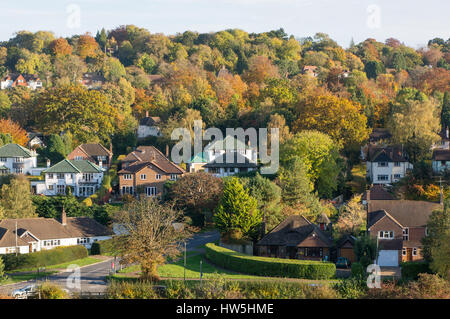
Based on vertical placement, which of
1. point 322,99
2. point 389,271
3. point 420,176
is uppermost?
point 322,99

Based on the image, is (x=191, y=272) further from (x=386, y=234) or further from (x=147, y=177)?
(x=147, y=177)

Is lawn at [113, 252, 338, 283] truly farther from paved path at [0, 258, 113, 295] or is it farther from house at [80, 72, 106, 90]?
house at [80, 72, 106, 90]

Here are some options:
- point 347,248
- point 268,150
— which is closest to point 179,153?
point 268,150

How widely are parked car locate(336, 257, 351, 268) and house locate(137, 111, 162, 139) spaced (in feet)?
145

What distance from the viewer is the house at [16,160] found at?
84.3 metres

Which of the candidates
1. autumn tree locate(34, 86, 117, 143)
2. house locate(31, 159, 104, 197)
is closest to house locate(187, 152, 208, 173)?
house locate(31, 159, 104, 197)

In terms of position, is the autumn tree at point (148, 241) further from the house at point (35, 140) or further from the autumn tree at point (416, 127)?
the house at point (35, 140)

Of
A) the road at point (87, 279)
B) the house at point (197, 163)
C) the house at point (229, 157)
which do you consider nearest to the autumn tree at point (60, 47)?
the house at point (229, 157)

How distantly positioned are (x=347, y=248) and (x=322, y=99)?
100ft

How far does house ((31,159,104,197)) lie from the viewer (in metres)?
79.9

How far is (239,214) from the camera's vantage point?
61438 millimetres

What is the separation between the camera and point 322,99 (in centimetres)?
8438
